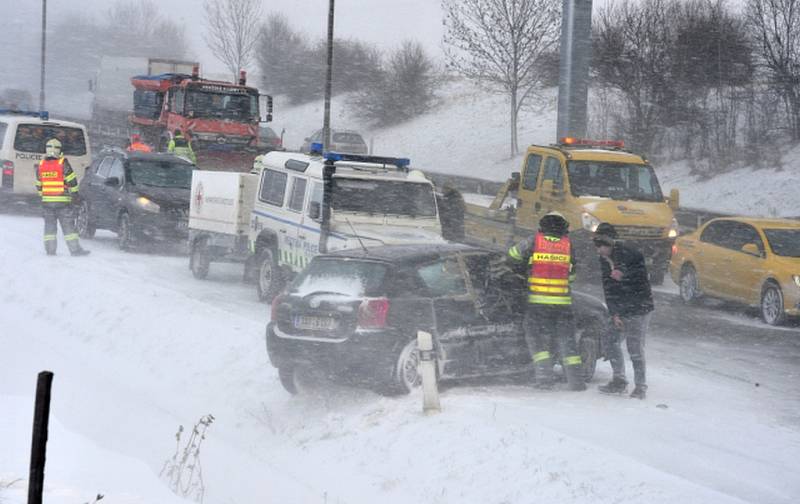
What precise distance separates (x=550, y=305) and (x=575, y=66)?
19074mm

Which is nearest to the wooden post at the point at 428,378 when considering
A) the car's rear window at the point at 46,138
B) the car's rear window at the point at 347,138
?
the car's rear window at the point at 46,138

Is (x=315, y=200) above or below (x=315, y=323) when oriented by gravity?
above

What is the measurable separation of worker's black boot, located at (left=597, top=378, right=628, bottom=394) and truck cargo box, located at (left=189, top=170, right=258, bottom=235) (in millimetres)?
7942

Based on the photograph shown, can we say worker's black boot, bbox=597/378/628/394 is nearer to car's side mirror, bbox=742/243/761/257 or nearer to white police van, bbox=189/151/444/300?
white police van, bbox=189/151/444/300

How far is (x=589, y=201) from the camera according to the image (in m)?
19.2

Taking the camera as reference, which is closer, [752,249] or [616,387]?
[616,387]

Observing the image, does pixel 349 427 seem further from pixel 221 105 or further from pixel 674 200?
pixel 221 105

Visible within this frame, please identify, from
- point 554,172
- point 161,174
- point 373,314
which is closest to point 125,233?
point 161,174

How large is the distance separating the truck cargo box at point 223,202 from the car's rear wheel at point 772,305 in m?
7.45

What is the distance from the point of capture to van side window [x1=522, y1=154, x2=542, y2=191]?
20094mm

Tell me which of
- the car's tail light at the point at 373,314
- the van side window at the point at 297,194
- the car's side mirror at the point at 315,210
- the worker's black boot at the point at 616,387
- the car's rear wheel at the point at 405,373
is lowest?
the worker's black boot at the point at 616,387

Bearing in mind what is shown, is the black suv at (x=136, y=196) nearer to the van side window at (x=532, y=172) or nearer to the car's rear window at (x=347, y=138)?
the van side window at (x=532, y=172)

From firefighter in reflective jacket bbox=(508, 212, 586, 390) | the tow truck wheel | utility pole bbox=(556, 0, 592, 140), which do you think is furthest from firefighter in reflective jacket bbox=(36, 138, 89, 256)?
utility pole bbox=(556, 0, 592, 140)

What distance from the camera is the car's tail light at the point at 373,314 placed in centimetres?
1021
